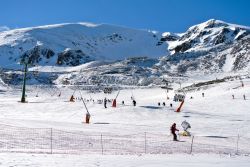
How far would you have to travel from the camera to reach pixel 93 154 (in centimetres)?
2447

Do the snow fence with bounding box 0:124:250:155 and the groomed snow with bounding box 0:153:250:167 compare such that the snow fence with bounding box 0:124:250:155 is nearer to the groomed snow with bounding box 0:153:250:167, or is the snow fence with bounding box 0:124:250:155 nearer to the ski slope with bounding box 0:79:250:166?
the ski slope with bounding box 0:79:250:166

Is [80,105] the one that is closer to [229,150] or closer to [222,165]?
[229,150]

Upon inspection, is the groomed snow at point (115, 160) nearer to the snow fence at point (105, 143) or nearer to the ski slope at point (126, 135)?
the ski slope at point (126, 135)

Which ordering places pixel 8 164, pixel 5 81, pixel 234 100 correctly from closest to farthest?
1. pixel 8 164
2. pixel 234 100
3. pixel 5 81

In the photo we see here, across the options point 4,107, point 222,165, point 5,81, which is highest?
point 5,81

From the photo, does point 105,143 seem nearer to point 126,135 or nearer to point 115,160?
point 126,135

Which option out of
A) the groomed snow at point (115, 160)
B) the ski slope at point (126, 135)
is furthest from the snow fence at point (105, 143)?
the groomed snow at point (115, 160)

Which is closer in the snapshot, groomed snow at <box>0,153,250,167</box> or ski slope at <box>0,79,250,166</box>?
groomed snow at <box>0,153,250,167</box>

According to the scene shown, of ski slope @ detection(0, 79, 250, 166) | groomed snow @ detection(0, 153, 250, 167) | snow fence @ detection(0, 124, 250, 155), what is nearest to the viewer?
groomed snow @ detection(0, 153, 250, 167)

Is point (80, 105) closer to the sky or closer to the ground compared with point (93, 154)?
closer to the sky

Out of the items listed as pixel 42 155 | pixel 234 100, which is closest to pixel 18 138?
pixel 42 155

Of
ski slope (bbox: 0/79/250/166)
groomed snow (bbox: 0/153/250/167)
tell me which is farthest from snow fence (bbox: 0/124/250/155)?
groomed snow (bbox: 0/153/250/167)

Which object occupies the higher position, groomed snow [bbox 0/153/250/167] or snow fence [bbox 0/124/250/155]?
snow fence [bbox 0/124/250/155]

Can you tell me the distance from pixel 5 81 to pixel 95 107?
106 metres
